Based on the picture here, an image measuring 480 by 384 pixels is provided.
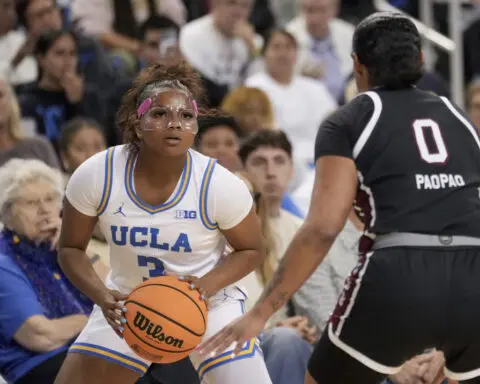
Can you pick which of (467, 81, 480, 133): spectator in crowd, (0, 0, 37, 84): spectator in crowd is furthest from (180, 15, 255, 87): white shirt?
(467, 81, 480, 133): spectator in crowd

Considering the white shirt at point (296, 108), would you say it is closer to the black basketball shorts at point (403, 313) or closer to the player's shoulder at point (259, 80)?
the player's shoulder at point (259, 80)

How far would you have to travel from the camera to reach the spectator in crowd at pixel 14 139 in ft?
22.2

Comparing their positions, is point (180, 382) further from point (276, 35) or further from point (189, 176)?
point (276, 35)

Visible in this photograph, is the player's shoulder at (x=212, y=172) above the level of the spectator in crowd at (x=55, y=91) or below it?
above

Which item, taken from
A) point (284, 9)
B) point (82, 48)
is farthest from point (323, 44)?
point (82, 48)

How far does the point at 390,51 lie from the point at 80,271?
1487 mm

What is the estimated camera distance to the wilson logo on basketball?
3635mm

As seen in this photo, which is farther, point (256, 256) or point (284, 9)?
point (284, 9)

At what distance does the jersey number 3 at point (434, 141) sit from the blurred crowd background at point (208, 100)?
1126 millimetres

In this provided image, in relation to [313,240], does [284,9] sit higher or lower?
lower

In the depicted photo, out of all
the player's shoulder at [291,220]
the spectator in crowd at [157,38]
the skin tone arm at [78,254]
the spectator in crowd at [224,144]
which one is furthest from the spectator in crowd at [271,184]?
the spectator in crowd at [157,38]

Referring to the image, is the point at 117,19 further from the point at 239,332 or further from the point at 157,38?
the point at 239,332

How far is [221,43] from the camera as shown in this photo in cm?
901

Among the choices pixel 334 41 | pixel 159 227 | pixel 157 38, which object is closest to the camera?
pixel 159 227
